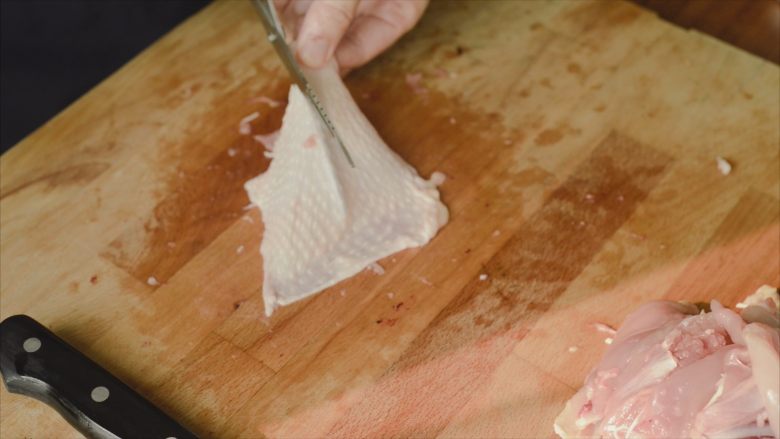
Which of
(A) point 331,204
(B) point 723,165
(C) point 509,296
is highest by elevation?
(A) point 331,204

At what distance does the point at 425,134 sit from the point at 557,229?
35 centimetres

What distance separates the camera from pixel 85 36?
199cm

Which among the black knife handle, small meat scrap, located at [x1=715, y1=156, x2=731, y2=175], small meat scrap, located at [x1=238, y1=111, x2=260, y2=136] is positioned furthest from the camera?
small meat scrap, located at [x1=238, y1=111, x2=260, y2=136]

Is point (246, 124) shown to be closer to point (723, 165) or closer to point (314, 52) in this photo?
point (314, 52)

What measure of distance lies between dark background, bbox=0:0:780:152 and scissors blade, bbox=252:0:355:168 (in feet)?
1.56

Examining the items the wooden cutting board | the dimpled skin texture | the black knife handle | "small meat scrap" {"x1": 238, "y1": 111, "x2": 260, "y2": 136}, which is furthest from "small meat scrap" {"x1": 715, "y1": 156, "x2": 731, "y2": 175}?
the black knife handle

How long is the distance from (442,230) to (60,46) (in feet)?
3.06

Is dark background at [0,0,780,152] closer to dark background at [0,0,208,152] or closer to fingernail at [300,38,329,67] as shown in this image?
dark background at [0,0,208,152]

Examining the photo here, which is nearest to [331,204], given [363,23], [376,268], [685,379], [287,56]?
[376,268]

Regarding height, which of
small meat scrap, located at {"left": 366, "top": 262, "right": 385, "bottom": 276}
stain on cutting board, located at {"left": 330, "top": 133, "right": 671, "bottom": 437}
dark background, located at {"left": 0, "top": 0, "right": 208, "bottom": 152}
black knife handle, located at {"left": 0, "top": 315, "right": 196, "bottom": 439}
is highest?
dark background, located at {"left": 0, "top": 0, "right": 208, "bottom": 152}

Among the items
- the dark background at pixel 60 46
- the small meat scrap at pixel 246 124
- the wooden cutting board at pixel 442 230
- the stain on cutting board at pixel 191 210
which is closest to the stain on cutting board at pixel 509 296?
the wooden cutting board at pixel 442 230

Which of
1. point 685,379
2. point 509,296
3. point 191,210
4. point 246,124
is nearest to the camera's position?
point 685,379

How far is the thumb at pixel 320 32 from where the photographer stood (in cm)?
177

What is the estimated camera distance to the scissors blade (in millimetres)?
1656
